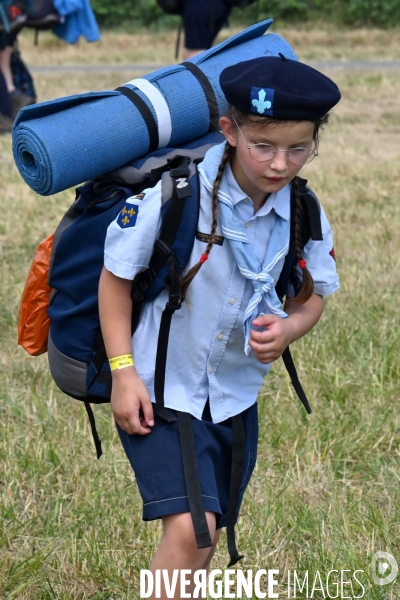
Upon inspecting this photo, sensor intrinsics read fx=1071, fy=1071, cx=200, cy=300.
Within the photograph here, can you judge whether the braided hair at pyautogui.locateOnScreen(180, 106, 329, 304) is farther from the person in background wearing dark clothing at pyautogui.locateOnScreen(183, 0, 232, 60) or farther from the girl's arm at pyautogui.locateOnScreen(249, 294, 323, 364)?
the person in background wearing dark clothing at pyautogui.locateOnScreen(183, 0, 232, 60)

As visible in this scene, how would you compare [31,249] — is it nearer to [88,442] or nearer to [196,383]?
[88,442]

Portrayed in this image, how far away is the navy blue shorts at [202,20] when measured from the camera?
28.2ft

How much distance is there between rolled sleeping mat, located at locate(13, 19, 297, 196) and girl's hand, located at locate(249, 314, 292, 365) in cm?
54

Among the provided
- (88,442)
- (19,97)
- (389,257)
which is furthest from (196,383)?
(19,97)

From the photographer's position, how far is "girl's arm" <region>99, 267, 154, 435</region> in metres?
2.50

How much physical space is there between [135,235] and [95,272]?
253 mm

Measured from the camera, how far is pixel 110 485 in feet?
11.9

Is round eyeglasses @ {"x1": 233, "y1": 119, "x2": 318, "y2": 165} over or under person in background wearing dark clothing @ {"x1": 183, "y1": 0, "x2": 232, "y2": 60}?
over

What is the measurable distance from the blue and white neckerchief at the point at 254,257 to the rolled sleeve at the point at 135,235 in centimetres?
16

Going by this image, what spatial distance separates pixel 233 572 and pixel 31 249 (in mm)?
3369

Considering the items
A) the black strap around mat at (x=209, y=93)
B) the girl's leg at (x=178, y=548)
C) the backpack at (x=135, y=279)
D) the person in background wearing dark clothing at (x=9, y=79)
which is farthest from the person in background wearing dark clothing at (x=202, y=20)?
the girl's leg at (x=178, y=548)

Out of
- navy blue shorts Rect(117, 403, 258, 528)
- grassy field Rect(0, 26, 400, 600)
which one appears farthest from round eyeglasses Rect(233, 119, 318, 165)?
grassy field Rect(0, 26, 400, 600)

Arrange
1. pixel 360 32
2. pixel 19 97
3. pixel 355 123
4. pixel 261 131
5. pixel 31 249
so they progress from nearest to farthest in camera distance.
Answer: pixel 261 131 → pixel 31 249 → pixel 19 97 → pixel 355 123 → pixel 360 32

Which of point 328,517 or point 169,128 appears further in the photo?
point 328,517
